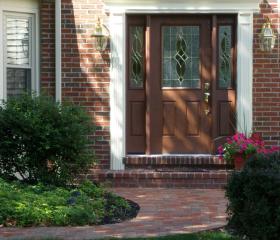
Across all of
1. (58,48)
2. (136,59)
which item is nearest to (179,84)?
(136,59)

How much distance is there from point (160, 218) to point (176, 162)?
3.39 meters

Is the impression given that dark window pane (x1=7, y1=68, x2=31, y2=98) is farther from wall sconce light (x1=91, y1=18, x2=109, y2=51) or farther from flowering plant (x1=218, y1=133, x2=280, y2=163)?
flowering plant (x1=218, y1=133, x2=280, y2=163)

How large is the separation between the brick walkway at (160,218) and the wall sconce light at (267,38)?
251 cm

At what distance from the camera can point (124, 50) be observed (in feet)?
39.4

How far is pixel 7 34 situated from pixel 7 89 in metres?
0.86

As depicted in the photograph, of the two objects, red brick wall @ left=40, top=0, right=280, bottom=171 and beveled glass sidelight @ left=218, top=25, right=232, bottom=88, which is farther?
beveled glass sidelight @ left=218, top=25, right=232, bottom=88

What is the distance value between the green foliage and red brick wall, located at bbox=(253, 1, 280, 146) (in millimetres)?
3351

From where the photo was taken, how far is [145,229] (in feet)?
25.6

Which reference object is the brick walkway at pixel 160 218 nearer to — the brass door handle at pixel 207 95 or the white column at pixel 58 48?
the brass door handle at pixel 207 95

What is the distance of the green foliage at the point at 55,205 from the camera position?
26.5 feet

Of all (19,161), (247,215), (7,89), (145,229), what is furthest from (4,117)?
(247,215)

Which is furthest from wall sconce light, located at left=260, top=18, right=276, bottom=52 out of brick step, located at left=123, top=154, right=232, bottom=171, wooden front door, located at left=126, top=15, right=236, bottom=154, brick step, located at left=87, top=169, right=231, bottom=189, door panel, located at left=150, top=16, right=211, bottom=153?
brick step, located at left=87, top=169, right=231, bottom=189

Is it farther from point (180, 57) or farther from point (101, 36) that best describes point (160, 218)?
point (180, 57)

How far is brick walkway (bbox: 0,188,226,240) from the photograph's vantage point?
24.7 ft
